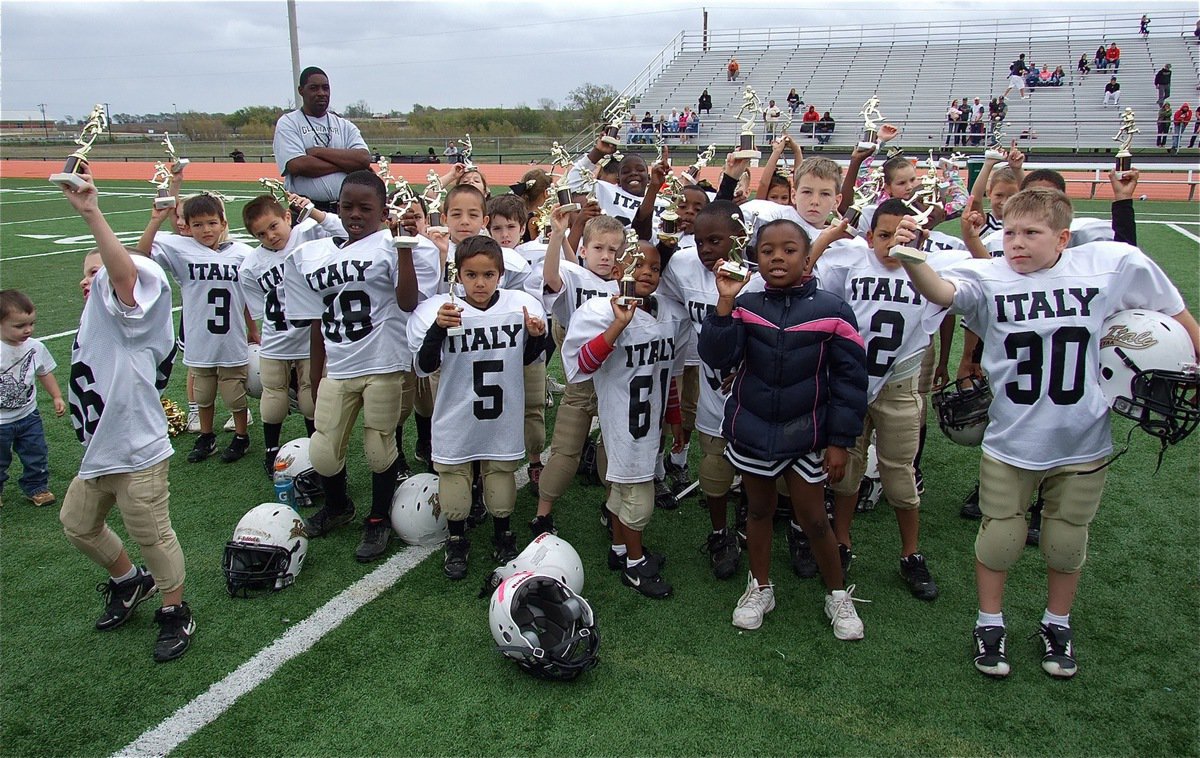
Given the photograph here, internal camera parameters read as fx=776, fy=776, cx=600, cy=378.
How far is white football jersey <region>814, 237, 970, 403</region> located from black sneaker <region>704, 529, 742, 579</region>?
1063 mm

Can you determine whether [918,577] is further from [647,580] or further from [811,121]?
[811,121]

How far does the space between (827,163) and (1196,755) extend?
10.8 feet

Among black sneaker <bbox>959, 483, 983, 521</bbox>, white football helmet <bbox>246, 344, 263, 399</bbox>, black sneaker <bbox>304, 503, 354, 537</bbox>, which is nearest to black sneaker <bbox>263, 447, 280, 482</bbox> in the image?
white football helmet <bbox>246, 344, 263, 399</bbox>

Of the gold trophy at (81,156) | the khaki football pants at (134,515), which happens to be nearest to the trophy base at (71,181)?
the gold trophy at (81,156)

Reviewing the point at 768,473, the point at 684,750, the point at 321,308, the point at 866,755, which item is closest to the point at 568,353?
the point at 768,473

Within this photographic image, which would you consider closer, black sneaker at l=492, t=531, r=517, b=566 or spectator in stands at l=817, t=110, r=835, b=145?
black sneaker at l=492, t=531, r=517, b=566

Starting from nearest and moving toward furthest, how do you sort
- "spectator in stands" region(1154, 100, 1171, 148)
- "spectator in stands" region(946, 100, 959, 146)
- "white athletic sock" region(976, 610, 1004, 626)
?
"white athletic sock" region(976, 610, 1004, 626)
"spectator in stands" region(1154, 100, 1171, 148)
"spectator in stands" region(946, 100, 959, 146)

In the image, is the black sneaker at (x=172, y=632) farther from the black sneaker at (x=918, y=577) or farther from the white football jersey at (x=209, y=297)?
the black sneaker at (x=918, y=577)

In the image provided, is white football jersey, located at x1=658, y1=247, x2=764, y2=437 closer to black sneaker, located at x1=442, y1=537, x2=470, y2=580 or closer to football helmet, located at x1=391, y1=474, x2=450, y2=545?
black sneaker, located at x1=442, y1=537, x2=470, y2=580

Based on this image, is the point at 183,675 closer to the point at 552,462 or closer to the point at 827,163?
the point at 552,462

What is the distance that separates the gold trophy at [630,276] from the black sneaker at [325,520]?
2.26 m

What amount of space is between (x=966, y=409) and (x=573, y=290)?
2.26 metres

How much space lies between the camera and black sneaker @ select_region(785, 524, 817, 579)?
4.11m

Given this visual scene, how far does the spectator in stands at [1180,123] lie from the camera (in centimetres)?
2431
